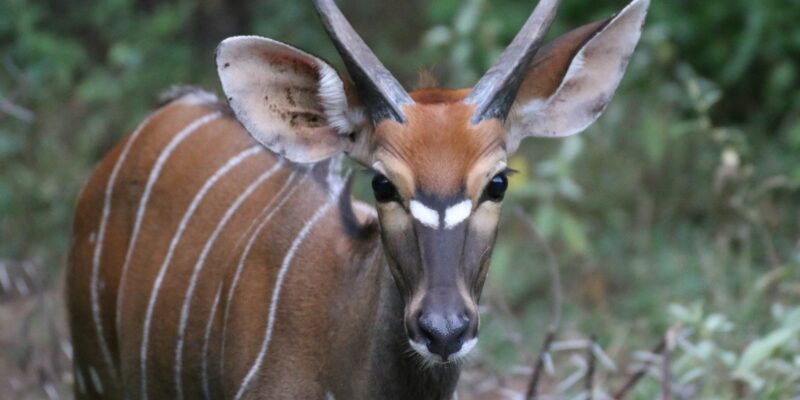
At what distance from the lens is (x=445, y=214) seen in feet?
9.86

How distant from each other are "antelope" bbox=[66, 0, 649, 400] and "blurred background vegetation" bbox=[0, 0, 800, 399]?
1121mm

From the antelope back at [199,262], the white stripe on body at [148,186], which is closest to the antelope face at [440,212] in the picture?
the antelope back at [199,262]

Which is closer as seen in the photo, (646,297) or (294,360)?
(294,360)

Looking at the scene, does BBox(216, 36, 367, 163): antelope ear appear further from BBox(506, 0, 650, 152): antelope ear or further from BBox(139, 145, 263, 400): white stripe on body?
BBox(139, 145, 263, 400): white stripe on body

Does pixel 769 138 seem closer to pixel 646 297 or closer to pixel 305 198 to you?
pixel 646 297

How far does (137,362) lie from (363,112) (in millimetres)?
1239

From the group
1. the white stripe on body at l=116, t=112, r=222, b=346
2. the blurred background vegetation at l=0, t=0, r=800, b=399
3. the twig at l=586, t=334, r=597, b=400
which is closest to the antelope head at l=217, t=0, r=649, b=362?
the white stripe on body at l=116, t=112, r=222, b=346

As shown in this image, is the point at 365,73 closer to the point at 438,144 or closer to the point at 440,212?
the point at 438,144

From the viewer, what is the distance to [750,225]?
6367 mm

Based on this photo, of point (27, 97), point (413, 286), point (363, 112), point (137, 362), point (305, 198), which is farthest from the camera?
point (27, 97)

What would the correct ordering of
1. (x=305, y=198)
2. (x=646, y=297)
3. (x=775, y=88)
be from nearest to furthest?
(x=305, y=198) → (x=646, y=297) → (x=775, y=88)

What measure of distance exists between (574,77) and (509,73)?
37cm

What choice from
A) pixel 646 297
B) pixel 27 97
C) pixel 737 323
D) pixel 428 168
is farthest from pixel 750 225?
pixel 27 97

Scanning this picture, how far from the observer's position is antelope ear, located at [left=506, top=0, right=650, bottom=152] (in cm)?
337
